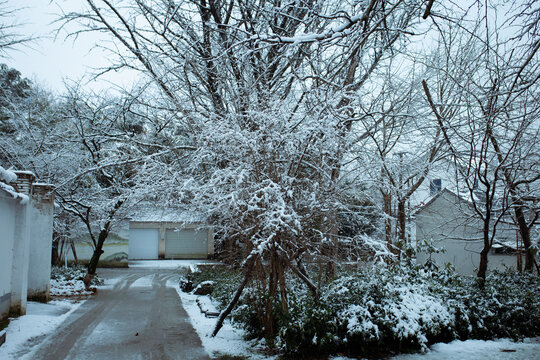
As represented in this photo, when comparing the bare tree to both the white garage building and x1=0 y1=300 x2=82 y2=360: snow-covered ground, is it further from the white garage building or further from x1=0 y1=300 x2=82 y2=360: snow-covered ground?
the white garage building

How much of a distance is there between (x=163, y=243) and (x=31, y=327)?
21995 millimetres

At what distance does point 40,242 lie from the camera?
34.6 feet

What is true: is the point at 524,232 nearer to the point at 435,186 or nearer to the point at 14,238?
the point at 435,186

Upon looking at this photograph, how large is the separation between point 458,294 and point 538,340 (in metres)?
1.26

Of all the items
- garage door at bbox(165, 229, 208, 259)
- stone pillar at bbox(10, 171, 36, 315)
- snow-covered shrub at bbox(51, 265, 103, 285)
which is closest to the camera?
stone pillar at bbox(10, 171, 36, 315)

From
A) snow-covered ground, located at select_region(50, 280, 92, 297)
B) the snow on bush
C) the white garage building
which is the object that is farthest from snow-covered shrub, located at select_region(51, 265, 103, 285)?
the white garage building

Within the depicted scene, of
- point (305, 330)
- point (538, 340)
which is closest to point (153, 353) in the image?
point (305, 330)

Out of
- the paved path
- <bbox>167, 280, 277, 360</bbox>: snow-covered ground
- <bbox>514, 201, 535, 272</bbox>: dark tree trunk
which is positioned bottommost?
the paved path

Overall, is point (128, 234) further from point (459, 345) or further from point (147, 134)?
point (459, 345)

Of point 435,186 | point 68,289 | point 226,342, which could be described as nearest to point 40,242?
point 68,289

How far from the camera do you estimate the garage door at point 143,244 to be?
29141 millimetres

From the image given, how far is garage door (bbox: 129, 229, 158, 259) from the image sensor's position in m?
29.1

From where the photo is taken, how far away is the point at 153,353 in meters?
6.21

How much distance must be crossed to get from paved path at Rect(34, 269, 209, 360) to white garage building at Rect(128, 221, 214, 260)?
1654 centimetres
